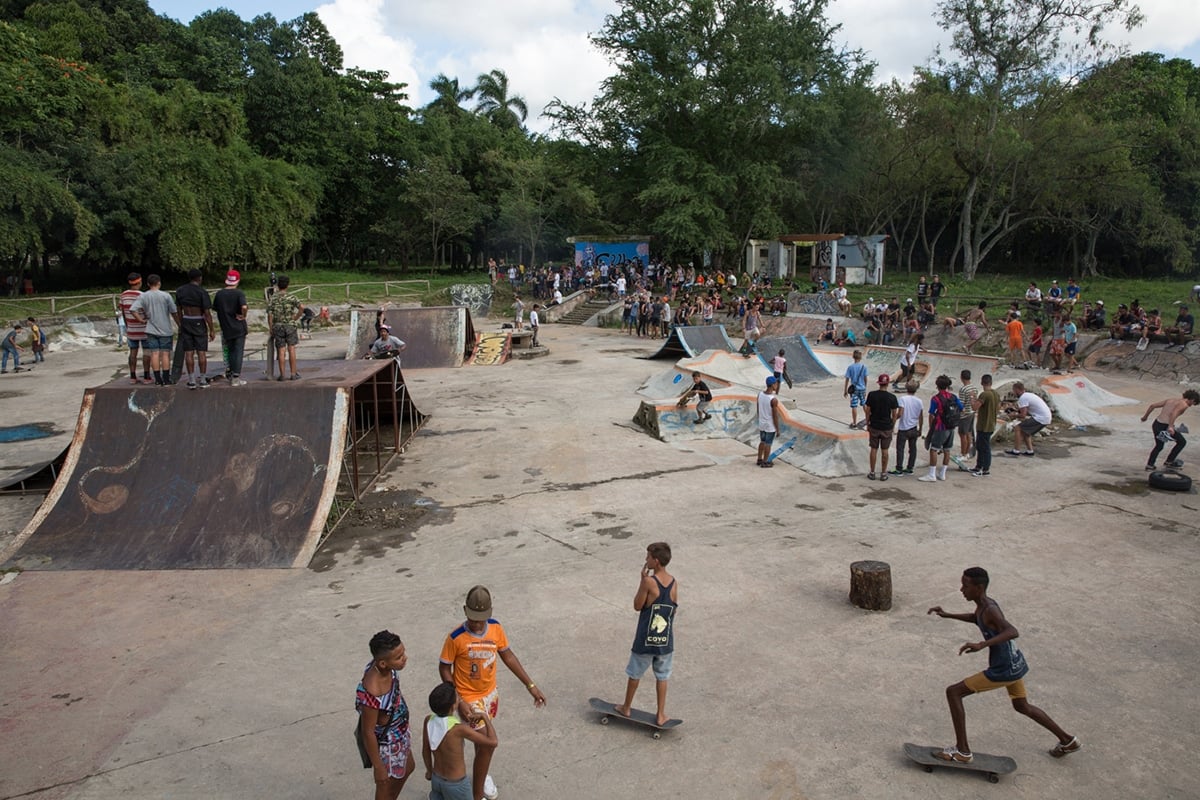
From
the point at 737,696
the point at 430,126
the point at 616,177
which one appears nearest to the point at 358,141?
the point at 430,126

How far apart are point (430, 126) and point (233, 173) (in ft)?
48.3

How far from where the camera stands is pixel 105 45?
40656 mm

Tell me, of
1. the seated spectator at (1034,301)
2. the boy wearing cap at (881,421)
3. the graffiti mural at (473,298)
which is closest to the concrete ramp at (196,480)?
the boy wearing cap at (881,421)

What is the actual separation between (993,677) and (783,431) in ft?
25.7

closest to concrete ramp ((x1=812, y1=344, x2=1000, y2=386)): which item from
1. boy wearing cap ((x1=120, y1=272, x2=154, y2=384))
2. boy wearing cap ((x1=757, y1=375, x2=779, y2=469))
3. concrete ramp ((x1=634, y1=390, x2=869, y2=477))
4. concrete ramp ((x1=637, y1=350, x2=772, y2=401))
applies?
concrete ramp ((x1=637, y1=350, x2=772, y2=401))

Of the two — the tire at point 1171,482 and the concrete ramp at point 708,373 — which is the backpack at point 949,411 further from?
the concrete ramp at point 708,373

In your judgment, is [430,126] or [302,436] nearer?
[302,436]

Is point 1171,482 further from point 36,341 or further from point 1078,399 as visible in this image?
point 36,341

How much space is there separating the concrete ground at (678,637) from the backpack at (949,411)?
2.69ft

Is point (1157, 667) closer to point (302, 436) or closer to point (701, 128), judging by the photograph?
point (302, 436)

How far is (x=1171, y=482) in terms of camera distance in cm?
997

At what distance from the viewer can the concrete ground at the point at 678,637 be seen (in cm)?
462

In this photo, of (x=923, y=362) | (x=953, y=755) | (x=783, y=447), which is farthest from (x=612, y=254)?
(x=953, y=755)

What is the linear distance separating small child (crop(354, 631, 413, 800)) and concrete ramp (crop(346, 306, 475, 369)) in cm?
1743
